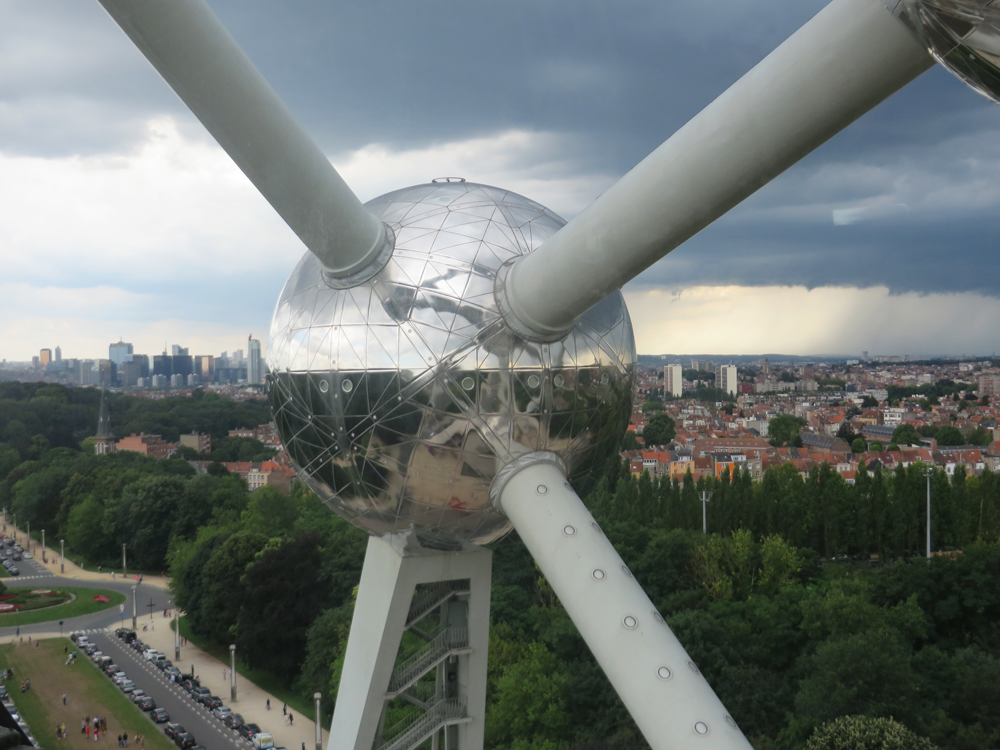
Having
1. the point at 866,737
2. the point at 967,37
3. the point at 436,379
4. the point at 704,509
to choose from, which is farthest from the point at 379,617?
the point at 704,509

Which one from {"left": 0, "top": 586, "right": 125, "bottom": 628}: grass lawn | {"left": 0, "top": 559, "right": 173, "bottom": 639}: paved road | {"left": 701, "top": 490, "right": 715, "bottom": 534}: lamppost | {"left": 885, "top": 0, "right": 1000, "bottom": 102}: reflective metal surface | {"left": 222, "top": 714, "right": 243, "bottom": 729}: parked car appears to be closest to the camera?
{"left": 885, "top": 0, "right": 1000, "bottom": 102}: reflective metal surface

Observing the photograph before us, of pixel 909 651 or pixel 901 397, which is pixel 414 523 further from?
pixel 901 397

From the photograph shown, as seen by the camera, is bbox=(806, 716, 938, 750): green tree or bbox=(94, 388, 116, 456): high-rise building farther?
bbox=(94, 388, 116, 456): high-rise building

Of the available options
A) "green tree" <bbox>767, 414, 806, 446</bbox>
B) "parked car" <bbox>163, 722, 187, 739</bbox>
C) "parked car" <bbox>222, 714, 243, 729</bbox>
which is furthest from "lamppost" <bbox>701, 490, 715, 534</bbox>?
"green tree" <bbox>767, 414, 806, 446</bbox>

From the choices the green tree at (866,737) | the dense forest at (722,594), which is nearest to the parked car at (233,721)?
the dense forest at (722,594)

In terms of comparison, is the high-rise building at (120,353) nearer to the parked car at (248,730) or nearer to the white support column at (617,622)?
the parked car at (248,730)

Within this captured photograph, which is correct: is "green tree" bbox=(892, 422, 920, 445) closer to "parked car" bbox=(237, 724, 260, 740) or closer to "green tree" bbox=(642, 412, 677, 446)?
"green tree" bbox=(642, 412, 677, 446)
